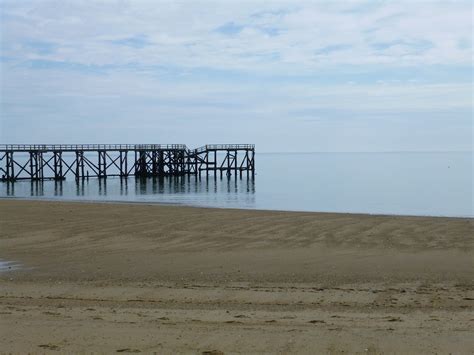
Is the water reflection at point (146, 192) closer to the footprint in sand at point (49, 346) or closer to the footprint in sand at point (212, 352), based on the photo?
the footprint in sand at point (49, 346)

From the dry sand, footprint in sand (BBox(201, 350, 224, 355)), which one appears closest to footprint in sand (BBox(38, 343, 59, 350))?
the dry sand

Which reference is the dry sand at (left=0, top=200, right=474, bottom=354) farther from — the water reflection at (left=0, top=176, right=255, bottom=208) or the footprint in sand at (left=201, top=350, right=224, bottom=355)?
Answer: the water reflection at (left=0, top=176, right=255, bottom=208)

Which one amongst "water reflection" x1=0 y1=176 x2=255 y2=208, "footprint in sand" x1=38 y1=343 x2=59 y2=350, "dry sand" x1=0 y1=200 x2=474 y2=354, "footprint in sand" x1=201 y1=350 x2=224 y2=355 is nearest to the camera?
"footprint in sand" x1=201 y1=350 x2=224 y2=355

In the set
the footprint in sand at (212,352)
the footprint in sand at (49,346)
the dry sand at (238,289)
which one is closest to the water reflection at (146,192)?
the dry sand at (238,289)

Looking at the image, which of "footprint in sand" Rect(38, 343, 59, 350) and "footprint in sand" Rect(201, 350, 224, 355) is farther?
"footprint in sand" Rect(38, 343, 59, 350)

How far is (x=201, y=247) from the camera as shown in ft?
45.3

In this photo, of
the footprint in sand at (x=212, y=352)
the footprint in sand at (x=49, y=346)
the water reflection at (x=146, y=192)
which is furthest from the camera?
the water reflection at (x=146, y=192)

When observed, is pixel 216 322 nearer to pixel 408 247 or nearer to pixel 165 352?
pixel 165 352

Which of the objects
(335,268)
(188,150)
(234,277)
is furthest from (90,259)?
(188,150)

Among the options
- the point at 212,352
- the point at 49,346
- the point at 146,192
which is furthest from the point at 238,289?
the point at 146,192

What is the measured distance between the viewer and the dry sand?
5.93 meters

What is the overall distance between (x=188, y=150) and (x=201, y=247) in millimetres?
56965

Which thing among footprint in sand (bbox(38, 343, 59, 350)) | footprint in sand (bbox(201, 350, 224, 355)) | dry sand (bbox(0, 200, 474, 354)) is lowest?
dry sand (bbox(0, 200, 474, 354))

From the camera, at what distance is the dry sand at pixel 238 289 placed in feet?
19.5
